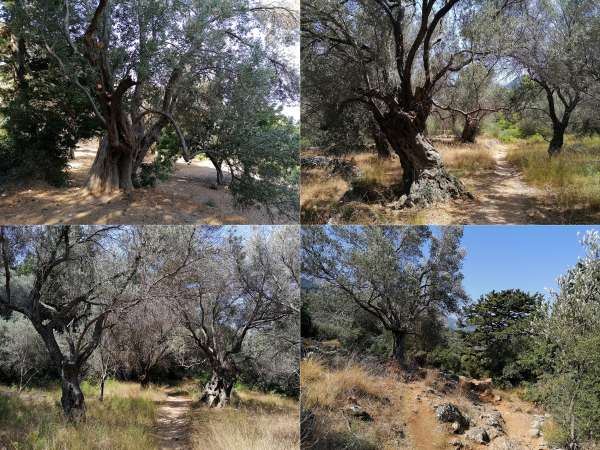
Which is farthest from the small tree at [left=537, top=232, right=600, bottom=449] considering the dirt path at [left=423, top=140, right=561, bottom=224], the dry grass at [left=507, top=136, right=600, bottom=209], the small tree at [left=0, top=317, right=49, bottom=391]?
the small tree at [left=0, top=317, right=49, bottom=391]

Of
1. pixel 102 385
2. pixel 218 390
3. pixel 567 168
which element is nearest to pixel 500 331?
pixel 567 168

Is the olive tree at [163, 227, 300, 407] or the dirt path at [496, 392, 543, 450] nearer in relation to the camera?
the dirt path at [496, 392, 543, 450]

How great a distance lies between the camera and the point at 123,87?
4285 millimetres

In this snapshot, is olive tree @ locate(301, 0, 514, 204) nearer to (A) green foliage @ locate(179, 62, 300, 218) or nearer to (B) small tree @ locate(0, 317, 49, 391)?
(A) green foliage @ locate(179, 62, 300, 218)

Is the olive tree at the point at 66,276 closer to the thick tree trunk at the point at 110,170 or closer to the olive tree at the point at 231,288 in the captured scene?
the olive tree at the point at 231,288

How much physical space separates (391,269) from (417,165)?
126cm

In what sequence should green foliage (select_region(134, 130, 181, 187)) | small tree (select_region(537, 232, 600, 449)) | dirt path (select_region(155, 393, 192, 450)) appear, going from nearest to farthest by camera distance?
small tree (select_region(537, 232, 600, 449))
dirt path (select_region(155, 393, 192, 450))
green foliage (select_region(134, 130, 181, 187))

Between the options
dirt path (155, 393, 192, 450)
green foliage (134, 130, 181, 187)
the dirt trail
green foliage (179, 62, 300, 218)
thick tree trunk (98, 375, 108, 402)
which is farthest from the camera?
green foliage (134, 130, 181, 187)

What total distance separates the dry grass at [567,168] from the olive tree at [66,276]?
348cm

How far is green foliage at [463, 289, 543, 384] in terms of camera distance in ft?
10.6

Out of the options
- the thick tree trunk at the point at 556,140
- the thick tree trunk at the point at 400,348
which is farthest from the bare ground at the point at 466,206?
the thick tree trunk at the point at 400,348

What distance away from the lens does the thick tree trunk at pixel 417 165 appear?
3.70 metres

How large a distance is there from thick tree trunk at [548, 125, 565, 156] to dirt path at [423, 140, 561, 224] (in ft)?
1.19

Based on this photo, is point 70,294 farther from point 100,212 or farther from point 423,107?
point 423,107
